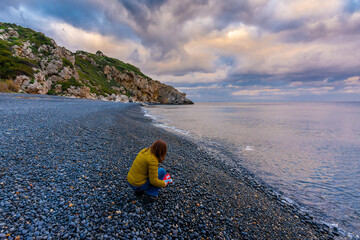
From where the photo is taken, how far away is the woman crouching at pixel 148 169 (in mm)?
4516

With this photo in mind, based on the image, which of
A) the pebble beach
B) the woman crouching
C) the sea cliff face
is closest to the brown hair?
the woman crouching

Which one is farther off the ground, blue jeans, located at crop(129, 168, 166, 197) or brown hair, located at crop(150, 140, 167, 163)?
brown hair, located at crop(150, 140, 167, 163)

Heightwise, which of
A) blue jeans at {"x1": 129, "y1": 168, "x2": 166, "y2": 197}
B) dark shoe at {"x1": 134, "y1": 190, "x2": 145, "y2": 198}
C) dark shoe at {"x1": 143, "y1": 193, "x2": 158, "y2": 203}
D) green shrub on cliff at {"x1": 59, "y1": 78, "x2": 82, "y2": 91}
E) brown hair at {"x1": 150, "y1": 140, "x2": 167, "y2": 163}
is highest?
green shrub on cliff at {"x1": 59, "y1": 78, "x2": 82, "y2": 91}

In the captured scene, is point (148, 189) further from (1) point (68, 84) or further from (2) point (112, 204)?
(1) point (68, 84)

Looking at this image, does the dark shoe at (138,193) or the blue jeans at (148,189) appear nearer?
the blue jeans at (148,189)

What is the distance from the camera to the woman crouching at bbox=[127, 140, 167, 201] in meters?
4.52

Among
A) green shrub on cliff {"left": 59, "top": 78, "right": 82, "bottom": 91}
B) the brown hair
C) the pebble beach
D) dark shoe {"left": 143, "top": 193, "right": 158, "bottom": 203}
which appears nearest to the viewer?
the pebble beach

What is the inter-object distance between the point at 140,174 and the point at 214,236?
100 inches

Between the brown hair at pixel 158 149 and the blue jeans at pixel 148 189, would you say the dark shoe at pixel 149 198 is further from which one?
the brown hair at pixel 158 149

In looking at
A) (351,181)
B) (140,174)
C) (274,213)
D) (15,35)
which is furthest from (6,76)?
(351,181)

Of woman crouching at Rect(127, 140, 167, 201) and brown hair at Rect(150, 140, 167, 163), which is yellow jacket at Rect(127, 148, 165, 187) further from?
brown hair at Rect(150, 140, 167, 163)

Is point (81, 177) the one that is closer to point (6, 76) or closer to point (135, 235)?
point (135, 235)

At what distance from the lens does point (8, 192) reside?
13.8 ft

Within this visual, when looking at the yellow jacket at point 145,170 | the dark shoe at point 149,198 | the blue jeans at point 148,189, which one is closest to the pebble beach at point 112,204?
the dark shoe at point 149,198
